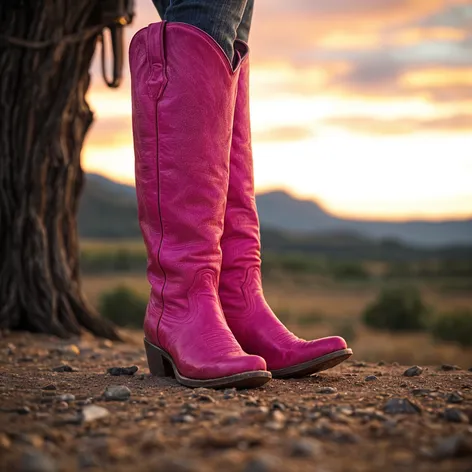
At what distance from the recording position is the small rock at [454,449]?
1.27 meters

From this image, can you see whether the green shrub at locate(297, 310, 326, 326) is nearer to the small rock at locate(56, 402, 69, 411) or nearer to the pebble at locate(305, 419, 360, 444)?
the small rock at locate(56, 402, 69, 411)

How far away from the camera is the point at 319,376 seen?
220 centimetres

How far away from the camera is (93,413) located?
153 centimetres

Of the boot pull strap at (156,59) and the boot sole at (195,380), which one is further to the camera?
the boot pull strap at (156,59)

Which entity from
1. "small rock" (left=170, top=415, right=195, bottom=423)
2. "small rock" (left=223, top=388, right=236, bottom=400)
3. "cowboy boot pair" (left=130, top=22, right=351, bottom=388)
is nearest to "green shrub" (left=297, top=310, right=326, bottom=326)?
"cowboy boot pair" (left=130, top=22, right=351, bottom=388)

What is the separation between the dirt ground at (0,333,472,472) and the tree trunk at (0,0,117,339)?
1.21 meters

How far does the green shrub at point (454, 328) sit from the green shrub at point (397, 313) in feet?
0.85

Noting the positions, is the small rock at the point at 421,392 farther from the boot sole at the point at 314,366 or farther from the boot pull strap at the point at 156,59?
the boot pull strap at the point at 156,59

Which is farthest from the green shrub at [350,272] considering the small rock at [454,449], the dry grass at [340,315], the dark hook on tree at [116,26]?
the small rock at [454,449]

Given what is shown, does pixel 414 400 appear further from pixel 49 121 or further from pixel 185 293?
pixel 49 121

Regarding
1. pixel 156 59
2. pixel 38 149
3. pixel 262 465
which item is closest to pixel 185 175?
pixel 156 59

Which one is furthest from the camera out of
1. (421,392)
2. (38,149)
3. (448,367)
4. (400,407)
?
(38,149)

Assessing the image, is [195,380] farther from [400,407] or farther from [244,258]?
[400,407]

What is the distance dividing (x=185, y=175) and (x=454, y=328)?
1053 centimetres
